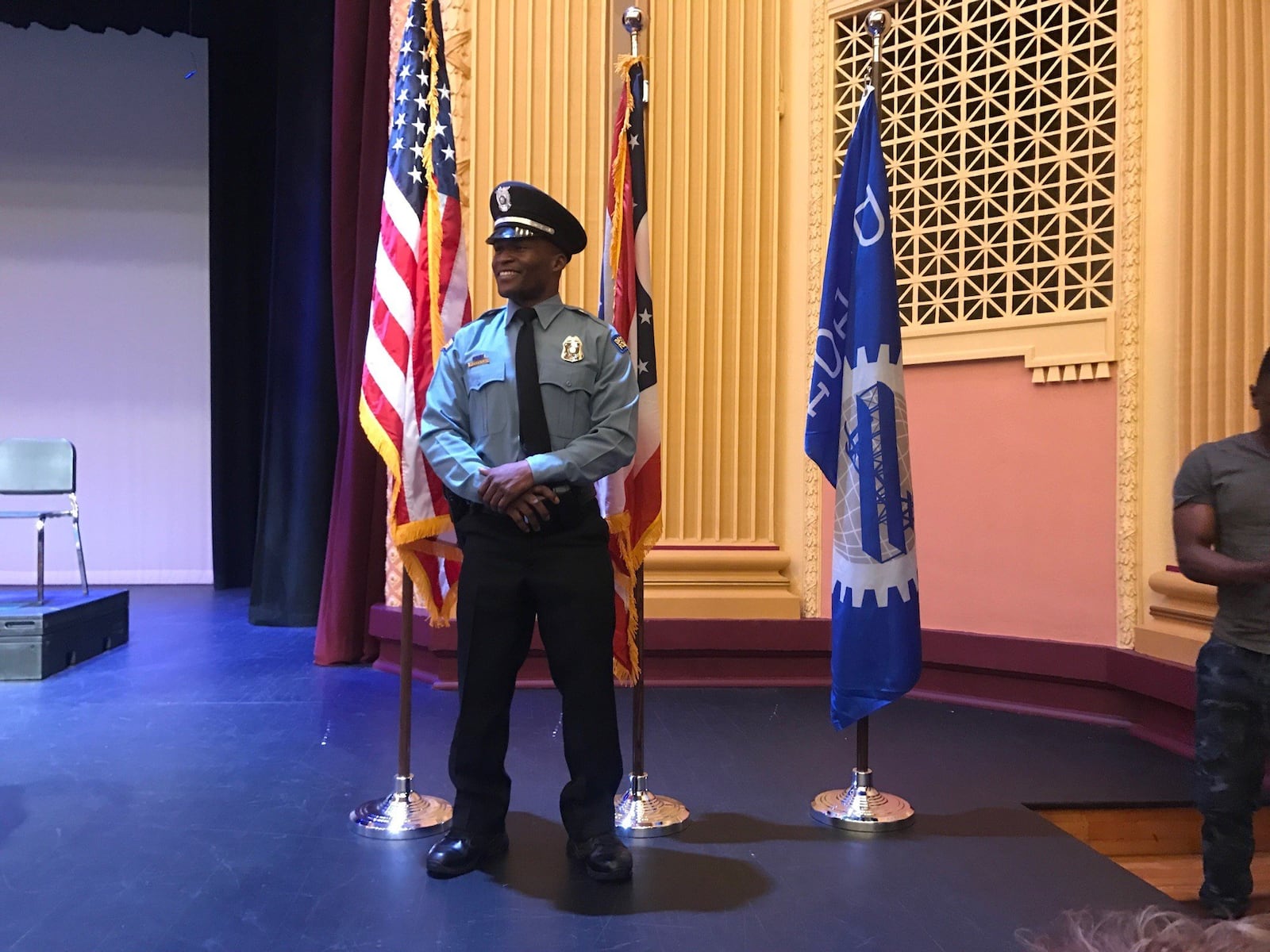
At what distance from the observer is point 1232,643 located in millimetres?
2344

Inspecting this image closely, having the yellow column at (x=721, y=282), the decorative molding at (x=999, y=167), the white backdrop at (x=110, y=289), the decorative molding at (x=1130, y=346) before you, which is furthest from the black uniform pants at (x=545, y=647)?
the white backdrop at (x=110, y=289)

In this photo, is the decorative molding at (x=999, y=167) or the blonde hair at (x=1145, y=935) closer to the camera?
the blonde hair at (x=1145, y=935)

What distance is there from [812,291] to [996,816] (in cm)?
272

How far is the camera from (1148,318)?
13.5 ft

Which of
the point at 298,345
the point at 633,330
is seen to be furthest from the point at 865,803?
the point at 298,345

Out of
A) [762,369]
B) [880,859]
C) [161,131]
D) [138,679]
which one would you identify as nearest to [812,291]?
[762,369]

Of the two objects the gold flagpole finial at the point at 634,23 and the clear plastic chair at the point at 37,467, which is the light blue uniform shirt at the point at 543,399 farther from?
the clear plastic chair at the point at 37,467

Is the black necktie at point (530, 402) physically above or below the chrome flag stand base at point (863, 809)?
above

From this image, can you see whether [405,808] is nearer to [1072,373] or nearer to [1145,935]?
[1145,935]

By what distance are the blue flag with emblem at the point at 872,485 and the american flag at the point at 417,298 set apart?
116 cm

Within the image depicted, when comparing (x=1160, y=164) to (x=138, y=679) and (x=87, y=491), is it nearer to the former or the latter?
(x=138, y=679)

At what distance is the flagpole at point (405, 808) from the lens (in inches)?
107

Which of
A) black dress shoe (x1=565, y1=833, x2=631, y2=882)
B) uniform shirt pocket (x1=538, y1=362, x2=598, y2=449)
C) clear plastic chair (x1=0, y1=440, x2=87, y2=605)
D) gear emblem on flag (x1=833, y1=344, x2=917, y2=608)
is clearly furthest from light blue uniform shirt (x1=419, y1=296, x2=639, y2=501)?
clear plastic chair (x1=0, y1=440, x2=87, y2=605)

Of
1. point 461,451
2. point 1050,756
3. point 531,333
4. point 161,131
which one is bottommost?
point 1050,756
